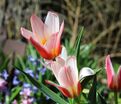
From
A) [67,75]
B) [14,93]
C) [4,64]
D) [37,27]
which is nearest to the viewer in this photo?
[67,75]

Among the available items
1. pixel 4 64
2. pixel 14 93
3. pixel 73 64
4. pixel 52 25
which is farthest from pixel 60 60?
pixel 4 64

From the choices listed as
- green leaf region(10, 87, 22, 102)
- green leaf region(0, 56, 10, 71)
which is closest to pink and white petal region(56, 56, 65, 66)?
green leaf region(10, 87, 22, 102)

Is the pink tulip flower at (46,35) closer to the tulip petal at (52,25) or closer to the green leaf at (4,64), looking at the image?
the tulip petal at (52,25)

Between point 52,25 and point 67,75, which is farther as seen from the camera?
point 52,25

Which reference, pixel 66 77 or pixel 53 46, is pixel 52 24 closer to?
pixel 53 46

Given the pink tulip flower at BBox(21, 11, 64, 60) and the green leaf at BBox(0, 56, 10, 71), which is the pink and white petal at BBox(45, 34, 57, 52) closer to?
the pink tulip flower at BBox(21, 11, 64, 60)

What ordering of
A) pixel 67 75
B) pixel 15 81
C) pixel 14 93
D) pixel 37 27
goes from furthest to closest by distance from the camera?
pixel 15 81 < pixel 14 93 < pixel 37 27 < pixel 67 75

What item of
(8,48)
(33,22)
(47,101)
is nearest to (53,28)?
(33,22)
